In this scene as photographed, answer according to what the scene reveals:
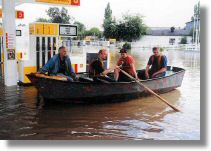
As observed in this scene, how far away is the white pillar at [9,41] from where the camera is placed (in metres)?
7.15

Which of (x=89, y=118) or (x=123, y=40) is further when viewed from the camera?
(x=123, y=40)

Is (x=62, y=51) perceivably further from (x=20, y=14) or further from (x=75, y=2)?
(x=20, y=14)

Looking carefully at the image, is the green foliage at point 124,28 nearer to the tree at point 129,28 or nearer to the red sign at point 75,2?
the tree at point 129,28

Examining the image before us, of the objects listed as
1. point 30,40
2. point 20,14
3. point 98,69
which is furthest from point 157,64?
point 20,14

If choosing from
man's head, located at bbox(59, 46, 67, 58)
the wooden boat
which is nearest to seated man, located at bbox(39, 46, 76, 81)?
man's head, located at bbox(59, 46, 67, 58)

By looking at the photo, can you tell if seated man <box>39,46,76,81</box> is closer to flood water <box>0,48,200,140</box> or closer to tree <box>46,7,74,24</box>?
flood water <box>0,48,200,140</box>

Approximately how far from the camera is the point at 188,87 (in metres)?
7.01

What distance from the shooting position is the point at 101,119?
4988 millimetres

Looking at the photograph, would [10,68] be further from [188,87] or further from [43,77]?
[188,87]

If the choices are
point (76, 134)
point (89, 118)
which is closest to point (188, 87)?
point (89, 118)

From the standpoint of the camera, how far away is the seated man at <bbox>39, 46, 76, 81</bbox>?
5.77 meters

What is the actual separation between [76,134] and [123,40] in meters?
5.68

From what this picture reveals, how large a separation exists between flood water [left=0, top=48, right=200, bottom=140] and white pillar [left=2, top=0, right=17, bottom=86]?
3.05 ft

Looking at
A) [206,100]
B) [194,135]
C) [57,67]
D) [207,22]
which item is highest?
[207,22]
